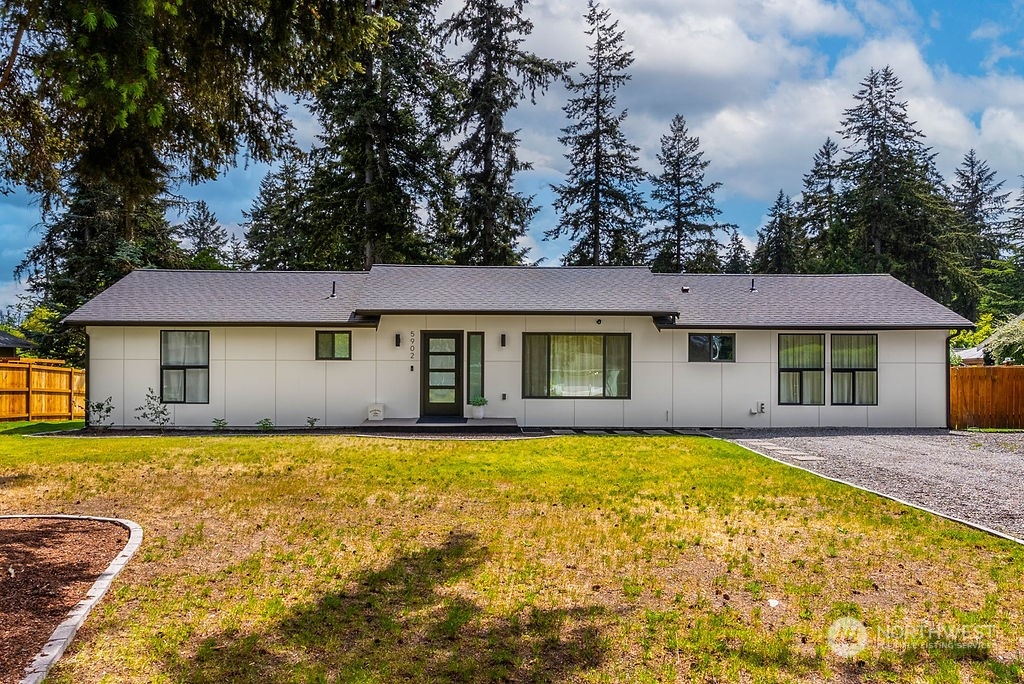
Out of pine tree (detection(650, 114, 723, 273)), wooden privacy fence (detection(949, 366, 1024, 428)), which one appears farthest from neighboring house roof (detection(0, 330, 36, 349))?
wooden privacy fence (detection(949, 366, 1024, 428))

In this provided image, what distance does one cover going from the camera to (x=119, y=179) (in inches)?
271

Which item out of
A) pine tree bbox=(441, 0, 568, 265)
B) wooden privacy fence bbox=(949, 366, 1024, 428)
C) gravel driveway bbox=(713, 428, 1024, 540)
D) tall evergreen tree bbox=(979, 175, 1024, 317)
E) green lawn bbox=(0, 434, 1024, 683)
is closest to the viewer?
green lawn bbox=(0, 434, 1024, 683)

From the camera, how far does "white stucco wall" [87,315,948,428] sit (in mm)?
13961

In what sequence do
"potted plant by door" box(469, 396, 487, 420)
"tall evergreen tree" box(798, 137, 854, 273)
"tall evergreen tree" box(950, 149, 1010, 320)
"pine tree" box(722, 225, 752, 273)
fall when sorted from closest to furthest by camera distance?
1. "potted plant by door" box(469, 396, 487, 420)
2. "tall evergreen tree" box(798, 137, 854, 273)
3. "tall evergreen tree" box(950, 149, 1010, 320)
4. "pine tree" box(722, 225, 752, 273)

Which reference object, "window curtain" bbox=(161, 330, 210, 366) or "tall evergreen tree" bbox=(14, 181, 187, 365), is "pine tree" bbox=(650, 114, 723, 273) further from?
"tall evergreen tree" bbox=(14, 181, 187, 365)

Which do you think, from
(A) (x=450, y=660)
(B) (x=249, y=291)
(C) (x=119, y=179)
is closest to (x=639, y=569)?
(A) (x=450, y=660)

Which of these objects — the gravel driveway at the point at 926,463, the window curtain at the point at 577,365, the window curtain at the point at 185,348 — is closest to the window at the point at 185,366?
the window curtain at the point at 185,348

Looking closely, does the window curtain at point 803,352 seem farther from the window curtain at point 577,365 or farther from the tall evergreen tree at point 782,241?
the tall evergreen tree at point 782,241

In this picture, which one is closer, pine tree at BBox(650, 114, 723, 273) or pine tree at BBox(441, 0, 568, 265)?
pine tree at BBox(441, 0, 568, 265)

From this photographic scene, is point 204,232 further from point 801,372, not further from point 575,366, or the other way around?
point 801,372

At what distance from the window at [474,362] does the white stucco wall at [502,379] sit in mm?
140

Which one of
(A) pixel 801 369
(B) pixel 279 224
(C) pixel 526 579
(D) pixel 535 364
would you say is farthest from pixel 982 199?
(C) pixel 526 579

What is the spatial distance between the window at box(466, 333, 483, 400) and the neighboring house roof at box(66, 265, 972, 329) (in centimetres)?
72

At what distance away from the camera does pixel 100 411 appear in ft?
45.3
